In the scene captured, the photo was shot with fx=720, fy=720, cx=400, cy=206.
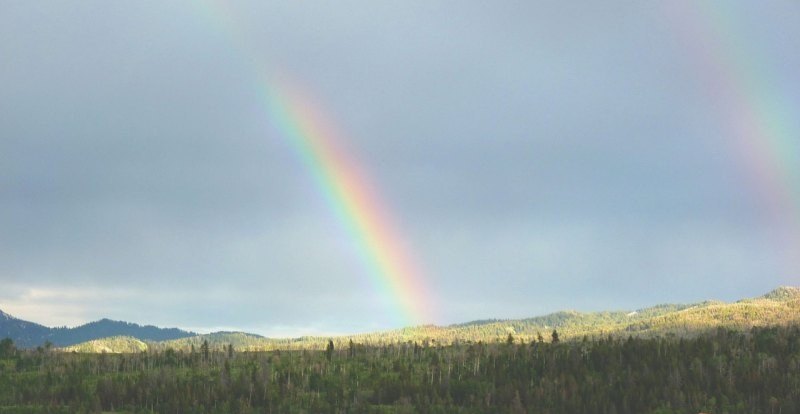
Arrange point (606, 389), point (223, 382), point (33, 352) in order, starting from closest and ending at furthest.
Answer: point (606, 389) < point (223, 382) < point (33, 352)

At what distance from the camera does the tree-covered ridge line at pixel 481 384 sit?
3791 centimetres

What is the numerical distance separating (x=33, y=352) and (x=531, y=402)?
5530 cm

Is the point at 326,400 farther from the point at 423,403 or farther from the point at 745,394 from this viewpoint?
the point at 745,394

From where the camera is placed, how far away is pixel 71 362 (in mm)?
62344

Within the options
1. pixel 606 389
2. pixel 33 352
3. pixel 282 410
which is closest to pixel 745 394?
pixel 606 389

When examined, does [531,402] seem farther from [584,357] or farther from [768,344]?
[768,344]

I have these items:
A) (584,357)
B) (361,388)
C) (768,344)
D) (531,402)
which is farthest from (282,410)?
(768,344)

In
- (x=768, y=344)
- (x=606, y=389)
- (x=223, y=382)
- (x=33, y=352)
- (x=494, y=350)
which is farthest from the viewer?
(x=33, y=352)

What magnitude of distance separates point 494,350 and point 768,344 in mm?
A: 20996

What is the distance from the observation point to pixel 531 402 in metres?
38.6

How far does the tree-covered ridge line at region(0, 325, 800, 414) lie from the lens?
37906 millimetres

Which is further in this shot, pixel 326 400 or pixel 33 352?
pixel 33 352

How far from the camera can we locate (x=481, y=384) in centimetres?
4400

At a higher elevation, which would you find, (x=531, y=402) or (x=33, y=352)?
(x=33, y=352)
